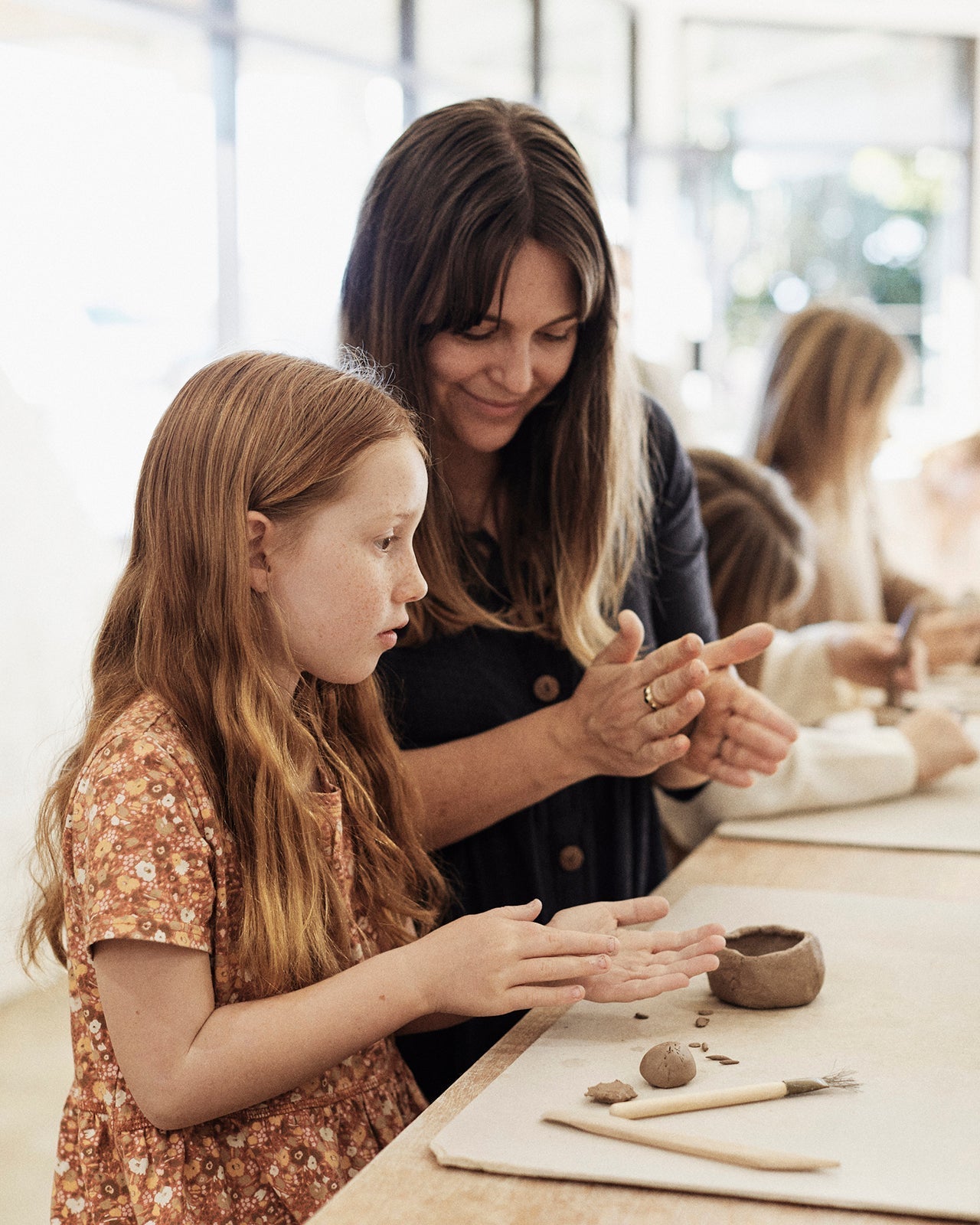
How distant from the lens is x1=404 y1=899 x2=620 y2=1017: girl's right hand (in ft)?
3.25

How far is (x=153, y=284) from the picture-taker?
502 cm

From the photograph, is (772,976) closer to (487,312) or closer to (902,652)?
(487,312)

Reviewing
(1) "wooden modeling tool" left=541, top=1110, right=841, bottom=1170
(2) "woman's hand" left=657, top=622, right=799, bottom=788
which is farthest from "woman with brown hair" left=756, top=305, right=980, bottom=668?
(1) "wooden modeling tool" left=541, top=1110, right=841, bottom=1170

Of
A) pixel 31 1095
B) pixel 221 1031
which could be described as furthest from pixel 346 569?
pixel 31 1095

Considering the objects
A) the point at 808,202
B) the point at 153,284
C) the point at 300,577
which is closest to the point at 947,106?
the point at 808,202

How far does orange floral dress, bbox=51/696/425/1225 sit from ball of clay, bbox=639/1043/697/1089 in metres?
0.28

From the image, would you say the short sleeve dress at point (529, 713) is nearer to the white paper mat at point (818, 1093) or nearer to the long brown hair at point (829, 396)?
the white paper mat at point (818, 1093)

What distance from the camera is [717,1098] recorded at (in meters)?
0.91

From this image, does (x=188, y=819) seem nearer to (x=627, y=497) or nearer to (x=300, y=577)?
(x=300, y=577)

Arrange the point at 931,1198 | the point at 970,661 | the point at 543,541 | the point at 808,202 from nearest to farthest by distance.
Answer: the point at 931,1198 < the point at 543,541 < the point at 970,661 < the point at 808,202

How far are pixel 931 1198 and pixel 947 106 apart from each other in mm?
8453

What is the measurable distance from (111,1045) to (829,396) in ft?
7.18

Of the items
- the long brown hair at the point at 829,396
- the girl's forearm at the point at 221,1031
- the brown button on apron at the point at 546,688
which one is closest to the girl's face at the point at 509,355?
the brown button on apron at the point at 546,688

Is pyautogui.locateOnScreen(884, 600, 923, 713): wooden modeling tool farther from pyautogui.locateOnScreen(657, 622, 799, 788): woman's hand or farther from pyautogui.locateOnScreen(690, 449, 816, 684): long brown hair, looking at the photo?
pyautogui.locateOnScreen(657, 622, 799, 788): woman's hand
